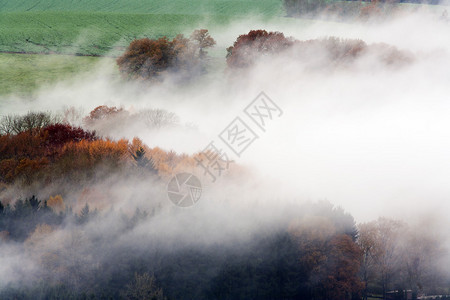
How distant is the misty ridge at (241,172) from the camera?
59656 millimetres

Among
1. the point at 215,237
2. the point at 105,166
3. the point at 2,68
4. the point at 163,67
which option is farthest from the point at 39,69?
the point at 215,237

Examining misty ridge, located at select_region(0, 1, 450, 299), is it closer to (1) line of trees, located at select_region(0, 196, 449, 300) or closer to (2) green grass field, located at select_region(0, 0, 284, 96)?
(1) line of trees, located at select_region(0, 196, 449, 300)

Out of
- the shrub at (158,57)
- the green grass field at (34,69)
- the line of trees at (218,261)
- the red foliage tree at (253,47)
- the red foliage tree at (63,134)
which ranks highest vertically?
the red foliage tree at (253,47)

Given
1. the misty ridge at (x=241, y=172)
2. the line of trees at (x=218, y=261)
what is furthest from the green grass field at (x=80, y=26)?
the line of trees at (x=218, y=261)

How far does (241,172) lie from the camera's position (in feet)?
274

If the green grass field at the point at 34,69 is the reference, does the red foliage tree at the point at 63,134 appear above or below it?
below

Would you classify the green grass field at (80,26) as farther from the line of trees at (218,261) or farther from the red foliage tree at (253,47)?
the line of trees at (218,261)

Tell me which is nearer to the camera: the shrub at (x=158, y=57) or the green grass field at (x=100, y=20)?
the shrub at (x=158, y=57)

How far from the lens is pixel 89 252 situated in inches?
2323

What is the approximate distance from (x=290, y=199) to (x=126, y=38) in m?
67.9

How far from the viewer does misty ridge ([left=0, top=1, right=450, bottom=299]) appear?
5966 cm

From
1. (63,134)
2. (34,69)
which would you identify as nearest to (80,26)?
(34,69)

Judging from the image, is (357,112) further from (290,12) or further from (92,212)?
(92,212)

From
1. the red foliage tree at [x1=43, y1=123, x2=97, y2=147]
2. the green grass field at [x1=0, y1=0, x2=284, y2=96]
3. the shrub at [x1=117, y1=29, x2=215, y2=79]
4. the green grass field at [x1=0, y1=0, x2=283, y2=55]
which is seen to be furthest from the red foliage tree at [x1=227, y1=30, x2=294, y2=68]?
the red foliage tree at [x1=43, y1=123, x2=97, y2=147]
